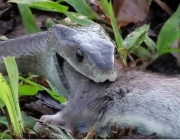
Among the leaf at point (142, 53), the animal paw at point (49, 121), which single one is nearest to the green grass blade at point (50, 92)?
the animal paw at point (49, 121)

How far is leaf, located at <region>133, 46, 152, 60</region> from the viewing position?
326 cm

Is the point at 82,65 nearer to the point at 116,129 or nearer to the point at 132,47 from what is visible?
the point at 116,129

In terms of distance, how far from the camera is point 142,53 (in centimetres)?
327

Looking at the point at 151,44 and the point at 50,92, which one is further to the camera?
the point at 151,44

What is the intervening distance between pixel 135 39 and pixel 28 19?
2.06 feet

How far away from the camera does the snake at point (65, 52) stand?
89.8 inches

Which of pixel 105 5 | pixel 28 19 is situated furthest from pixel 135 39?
pixel 28 19

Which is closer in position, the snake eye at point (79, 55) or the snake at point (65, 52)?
the snake at point (65, 52)

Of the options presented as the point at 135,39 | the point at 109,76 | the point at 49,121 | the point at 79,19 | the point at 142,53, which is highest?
the point at 109,76

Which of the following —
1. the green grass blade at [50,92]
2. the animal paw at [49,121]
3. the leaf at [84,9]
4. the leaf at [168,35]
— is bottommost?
the leaf at [168,35]

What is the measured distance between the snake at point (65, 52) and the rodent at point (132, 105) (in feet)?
0.21

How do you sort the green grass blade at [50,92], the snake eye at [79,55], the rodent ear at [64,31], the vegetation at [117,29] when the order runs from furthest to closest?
the vegetation at [117,29] < the green grass blade at [50,92] < the rodent ear at [64,31] < the snake eye at [79,55]

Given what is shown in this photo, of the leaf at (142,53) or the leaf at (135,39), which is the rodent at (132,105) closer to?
the leaf at (135,39)

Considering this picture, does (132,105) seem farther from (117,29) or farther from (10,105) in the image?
(117,29)
